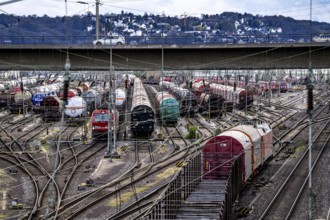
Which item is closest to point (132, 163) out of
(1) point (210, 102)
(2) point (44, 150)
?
(2) point (44, 150)

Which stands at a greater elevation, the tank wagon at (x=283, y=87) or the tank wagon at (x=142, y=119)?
the tank wagon at (x=283, y=87)

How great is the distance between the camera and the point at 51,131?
47281mm

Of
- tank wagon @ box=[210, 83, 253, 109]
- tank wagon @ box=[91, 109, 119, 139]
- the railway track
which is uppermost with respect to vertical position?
tank wagon @ box=[210, 83, 253, 109]

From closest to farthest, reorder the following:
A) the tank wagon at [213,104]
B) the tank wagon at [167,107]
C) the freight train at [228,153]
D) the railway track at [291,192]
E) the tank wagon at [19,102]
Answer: the railway track at [291,192] < the freight train at [228,153] < the tank wagon at [167,107] < the tank wagon at [213,104] < the tank wagon at [19,102]

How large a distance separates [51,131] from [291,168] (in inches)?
915

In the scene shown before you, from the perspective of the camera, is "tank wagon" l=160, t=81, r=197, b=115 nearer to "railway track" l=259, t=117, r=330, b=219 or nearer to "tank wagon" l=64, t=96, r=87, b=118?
"tank wagon" l=64, t=96, r=87, b=118

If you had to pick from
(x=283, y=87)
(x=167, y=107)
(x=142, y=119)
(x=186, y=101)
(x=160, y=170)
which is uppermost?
(x=283, y=87)

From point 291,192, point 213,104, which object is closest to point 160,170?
point 291,192

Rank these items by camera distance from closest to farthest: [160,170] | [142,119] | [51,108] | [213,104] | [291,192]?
[291,192], [160,170], [142,119], [51,108], [213,104]

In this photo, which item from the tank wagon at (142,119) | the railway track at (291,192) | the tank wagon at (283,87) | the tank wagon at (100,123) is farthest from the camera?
the tank wagon at (283,87)

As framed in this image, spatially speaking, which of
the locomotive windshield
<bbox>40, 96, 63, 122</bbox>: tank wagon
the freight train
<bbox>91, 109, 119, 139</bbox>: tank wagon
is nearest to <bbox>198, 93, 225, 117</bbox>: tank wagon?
<bbox>40, 96, 63, 122</bbox>: tank wagon

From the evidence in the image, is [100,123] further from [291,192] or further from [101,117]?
[291,192]

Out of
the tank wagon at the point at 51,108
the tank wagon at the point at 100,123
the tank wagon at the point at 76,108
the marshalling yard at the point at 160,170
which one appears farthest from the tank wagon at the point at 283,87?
the tank wagon at the point at 100,123

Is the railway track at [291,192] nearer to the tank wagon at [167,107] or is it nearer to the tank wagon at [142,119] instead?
the tank wagon at [142,119]
